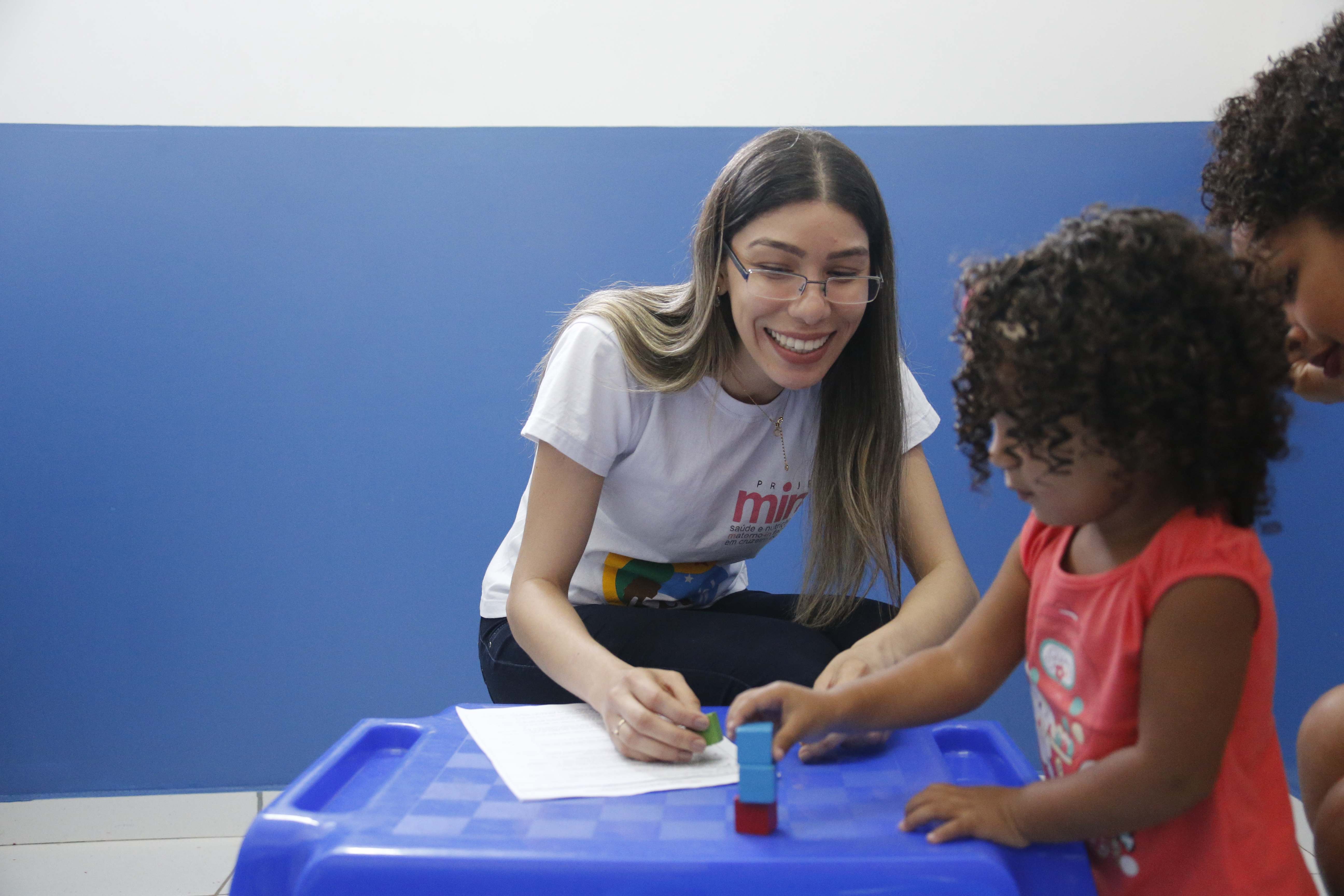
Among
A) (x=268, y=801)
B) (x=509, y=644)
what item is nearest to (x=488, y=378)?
(x=509, y=644)

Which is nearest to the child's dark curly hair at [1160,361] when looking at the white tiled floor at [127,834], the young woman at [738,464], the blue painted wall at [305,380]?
the young woman at [738,464]

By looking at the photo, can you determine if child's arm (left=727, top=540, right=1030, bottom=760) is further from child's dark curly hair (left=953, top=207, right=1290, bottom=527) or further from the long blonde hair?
the long blonde hair

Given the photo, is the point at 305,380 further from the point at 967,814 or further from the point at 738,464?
the point at 967,814

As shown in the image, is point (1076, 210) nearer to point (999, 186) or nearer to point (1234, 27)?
point (999, 186)

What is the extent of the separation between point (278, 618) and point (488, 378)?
616 millimetres

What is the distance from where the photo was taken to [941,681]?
0.75 meters

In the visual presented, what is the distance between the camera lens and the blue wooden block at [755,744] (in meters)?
0.61

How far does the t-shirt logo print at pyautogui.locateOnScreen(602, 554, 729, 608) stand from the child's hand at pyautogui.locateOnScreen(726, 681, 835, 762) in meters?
0.45

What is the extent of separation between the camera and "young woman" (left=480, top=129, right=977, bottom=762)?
1.02m

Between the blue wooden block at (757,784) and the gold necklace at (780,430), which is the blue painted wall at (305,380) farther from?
the blue wooden block at (757,784)

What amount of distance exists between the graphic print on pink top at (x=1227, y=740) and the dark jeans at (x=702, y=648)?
35cm

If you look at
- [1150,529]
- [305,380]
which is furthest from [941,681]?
[305,380]

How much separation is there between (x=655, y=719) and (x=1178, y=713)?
1.24ft

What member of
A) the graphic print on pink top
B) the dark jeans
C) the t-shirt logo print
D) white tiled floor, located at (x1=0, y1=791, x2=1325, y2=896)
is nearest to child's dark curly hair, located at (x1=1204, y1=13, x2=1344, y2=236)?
the graphic print on pink top
